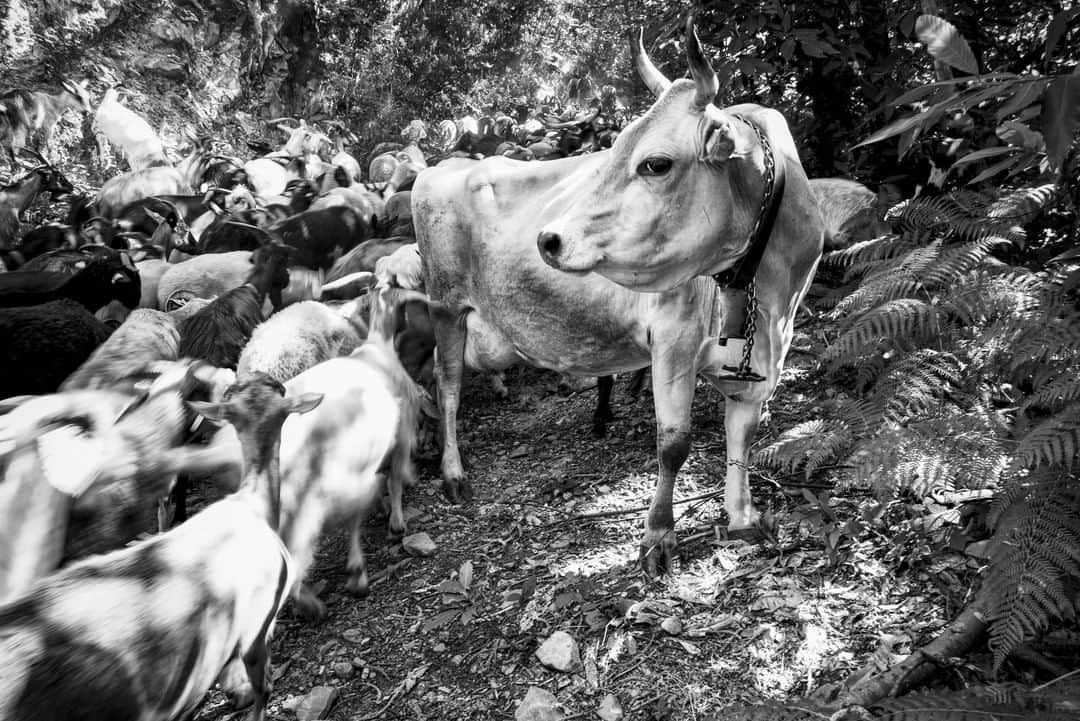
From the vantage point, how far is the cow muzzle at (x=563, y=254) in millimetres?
2990

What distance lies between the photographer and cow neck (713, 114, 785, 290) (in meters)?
3.22

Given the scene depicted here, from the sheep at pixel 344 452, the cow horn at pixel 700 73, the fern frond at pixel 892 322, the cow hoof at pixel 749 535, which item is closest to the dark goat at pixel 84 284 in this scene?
the sheep at pixel 344 452

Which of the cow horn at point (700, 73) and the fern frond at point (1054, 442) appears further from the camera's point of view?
the cow horn at point (700, 73)

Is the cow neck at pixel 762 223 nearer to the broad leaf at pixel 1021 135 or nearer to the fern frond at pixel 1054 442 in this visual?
the broad leaf at pixel 1021 135

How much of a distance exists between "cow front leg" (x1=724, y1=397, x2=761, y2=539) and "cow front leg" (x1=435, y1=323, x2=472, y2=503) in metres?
2.10

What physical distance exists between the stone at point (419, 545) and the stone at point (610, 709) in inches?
76.0

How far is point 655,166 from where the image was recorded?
2969 mm

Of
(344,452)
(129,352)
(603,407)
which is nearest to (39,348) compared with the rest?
(129,352)

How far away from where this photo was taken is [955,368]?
3.61 metres

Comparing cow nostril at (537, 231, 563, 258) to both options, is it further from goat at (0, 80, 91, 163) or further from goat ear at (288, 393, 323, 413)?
goat at (0, 80, 91, 163)

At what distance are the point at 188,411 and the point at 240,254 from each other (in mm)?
4319

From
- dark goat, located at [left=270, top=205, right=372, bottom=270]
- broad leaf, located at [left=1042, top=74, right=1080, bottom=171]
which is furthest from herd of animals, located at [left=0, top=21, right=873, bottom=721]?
dark goat, located at [left=270, top=205, right=372, bottom=270]

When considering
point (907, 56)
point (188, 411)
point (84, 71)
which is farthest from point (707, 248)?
point (84, 71)

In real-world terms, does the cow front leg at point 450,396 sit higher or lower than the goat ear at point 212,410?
lower
